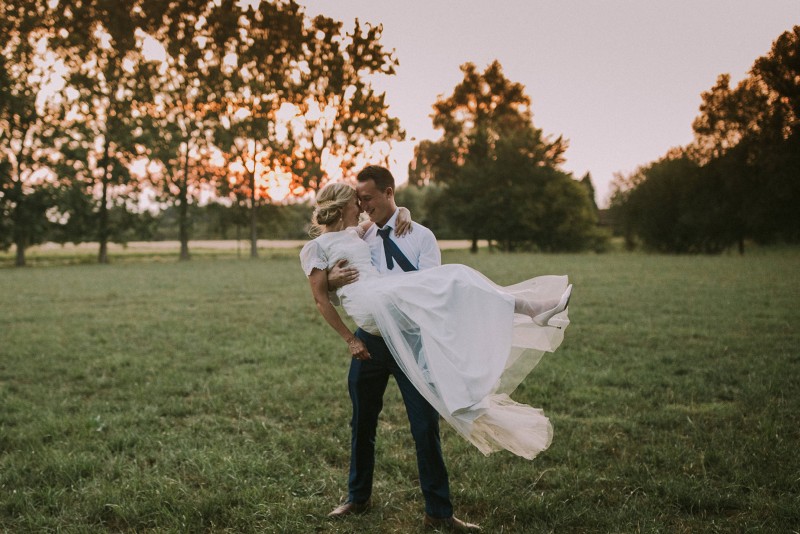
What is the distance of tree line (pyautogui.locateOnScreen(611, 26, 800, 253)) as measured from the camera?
1588 inches

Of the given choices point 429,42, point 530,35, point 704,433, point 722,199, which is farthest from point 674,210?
point 704,433

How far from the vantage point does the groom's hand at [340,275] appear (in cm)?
393

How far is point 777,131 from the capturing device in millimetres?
41812

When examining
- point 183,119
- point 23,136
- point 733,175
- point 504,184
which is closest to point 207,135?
point 183,119

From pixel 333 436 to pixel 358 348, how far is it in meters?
2.60

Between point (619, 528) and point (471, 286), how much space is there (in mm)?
2201

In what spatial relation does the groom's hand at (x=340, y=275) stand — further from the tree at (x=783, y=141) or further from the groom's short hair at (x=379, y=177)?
the tree at (x=783, y=141)

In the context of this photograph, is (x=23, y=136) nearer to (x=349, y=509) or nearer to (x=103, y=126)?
(x=103, y=126)

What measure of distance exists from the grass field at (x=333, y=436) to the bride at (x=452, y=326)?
1071mm

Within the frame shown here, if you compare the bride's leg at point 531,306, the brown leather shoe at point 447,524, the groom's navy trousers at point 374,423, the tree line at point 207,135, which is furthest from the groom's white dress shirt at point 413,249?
the tree line at point 207,135

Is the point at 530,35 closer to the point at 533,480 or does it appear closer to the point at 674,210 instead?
the point at 533,480

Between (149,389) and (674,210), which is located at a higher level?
(674,210)

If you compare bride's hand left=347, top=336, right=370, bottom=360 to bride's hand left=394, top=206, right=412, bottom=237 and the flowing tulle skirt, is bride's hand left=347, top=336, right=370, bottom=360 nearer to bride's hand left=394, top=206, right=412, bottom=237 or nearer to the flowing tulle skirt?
the flowing tulle skirt

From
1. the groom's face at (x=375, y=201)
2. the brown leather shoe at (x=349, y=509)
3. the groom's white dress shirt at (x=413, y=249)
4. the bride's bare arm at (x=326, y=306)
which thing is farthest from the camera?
the brown leather shoe at (x=349, y=509)
